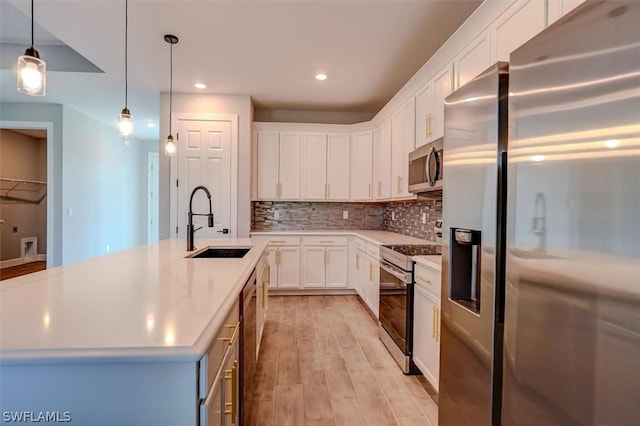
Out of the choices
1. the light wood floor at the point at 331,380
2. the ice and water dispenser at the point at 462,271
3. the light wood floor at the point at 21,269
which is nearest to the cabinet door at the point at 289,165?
the light wood floor at the point at 331,380

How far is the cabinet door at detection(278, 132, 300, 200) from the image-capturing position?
487 cm

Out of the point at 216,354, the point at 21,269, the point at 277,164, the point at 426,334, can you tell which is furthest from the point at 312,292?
the point at 21,269

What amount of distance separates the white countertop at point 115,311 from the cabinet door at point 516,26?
176cm

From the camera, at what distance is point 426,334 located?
2258 millimetres

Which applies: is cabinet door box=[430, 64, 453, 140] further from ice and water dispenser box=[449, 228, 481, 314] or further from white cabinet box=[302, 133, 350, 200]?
white cabinet box=[302, 133, 350, 200]

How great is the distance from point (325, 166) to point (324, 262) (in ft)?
4.57

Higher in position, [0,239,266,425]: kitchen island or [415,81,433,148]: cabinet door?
[415,81,433,148]: cabinet door

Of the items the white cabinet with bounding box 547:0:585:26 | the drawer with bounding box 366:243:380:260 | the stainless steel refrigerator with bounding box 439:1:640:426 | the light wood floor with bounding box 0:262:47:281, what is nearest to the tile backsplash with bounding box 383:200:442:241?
the drawer with bounding box 366:243:380:260

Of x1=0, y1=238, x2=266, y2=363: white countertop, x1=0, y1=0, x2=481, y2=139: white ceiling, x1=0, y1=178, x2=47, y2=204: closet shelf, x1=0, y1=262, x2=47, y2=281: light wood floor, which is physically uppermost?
x1=0, y1=0, x2=481, y2=139: white ceiling

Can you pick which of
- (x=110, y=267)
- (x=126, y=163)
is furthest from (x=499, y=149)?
(x=126, y=163)

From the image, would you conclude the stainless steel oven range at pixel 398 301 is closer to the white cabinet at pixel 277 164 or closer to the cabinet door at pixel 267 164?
the white cabinet at pixel 277 164

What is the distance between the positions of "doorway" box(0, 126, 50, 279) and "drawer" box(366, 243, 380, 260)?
611 cm

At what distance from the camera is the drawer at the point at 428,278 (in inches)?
81.7

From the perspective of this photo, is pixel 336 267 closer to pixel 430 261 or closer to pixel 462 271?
pixel 430 261
